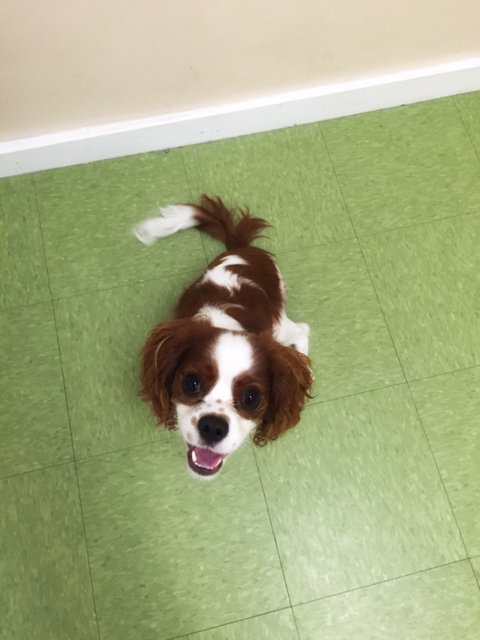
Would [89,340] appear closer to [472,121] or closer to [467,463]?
[467,463]

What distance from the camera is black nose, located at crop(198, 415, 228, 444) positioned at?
1.16 metres

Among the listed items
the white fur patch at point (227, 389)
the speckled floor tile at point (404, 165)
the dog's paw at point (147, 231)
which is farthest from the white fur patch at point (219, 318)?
the speckled floor tile at point (404, 165)

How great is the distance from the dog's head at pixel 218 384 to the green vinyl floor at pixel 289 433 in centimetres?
32

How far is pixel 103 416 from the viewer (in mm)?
1613

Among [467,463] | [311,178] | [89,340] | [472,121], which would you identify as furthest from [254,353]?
[472,121]

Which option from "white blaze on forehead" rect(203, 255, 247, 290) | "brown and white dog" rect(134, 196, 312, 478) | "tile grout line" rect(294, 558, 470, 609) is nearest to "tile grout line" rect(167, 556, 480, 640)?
"tile grout line" rect(294, 558, 470, 609)

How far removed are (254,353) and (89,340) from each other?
0.70 meters

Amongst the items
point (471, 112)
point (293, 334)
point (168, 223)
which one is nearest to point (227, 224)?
point (168, 223)

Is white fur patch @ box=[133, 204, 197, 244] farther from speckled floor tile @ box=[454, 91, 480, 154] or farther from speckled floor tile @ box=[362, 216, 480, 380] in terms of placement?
speckled floor tile @ box=[454, 91, 480, 154]

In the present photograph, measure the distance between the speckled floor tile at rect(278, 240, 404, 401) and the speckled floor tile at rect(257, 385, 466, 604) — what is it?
6cm

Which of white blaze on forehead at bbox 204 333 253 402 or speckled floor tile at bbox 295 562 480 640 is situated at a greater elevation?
white blaze on forehead at bbox 204 333 253 402

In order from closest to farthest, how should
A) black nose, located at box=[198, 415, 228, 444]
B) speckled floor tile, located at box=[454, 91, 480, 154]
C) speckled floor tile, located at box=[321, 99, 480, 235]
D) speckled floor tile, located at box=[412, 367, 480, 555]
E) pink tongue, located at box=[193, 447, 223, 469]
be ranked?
black nose, located at box=[198, 415, 228, 444] < pink tongue, located at box=[193, 447, 223, 469] < speckled floor tile, located at box=[412, 367, 480, 555] < speckled floor tile, located at box=[321, 99, 480, 235] < speckled floor tile, located at box=[454, 91, 480, 154]

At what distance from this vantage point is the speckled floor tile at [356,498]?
1502 mm

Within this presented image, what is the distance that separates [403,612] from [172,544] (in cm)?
63
